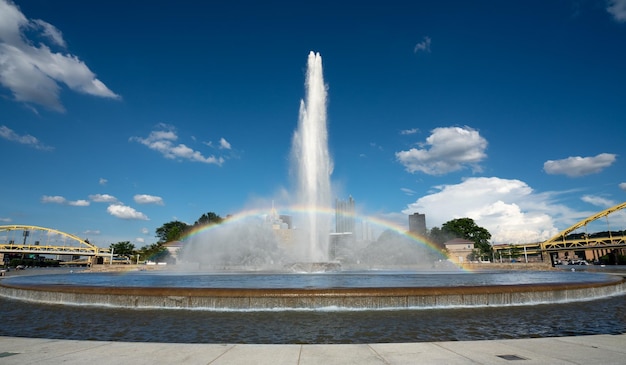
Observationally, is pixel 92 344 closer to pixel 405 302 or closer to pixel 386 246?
pixel 405 302

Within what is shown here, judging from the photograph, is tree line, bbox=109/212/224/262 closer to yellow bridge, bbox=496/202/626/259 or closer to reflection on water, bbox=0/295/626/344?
reflection on water, bbox=0/295/626/344

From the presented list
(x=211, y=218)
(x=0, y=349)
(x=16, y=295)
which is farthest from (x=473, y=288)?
(x=211, y=218)

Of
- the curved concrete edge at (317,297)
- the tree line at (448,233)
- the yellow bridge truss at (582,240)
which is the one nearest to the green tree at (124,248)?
the tree line at (448,233)

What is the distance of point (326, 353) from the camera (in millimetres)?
6566

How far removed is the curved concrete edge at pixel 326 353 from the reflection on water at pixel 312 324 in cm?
174

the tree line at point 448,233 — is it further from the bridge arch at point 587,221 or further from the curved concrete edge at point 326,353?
the curved concrete edge at point 326,353

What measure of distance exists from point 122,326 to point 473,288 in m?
12.2

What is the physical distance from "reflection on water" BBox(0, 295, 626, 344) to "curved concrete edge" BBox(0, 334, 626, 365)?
174 centimetres

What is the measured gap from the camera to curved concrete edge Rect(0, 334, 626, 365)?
600 centimetres

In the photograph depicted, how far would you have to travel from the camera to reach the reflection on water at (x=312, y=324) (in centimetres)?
909

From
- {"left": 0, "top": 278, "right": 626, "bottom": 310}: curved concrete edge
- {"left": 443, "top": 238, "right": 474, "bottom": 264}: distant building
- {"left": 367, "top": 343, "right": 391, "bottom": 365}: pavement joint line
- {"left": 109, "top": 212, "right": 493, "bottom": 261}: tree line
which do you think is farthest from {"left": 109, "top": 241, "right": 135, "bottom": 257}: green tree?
{"left": 367, "top": 343, "right": 391, "bottom": 365}: pavement joint line

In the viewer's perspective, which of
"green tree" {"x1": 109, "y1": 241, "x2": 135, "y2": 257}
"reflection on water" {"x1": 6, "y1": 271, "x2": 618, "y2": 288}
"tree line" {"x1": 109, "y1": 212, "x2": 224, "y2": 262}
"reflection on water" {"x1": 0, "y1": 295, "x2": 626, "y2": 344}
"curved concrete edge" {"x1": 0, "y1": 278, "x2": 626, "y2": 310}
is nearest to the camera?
"reflection on water" {"x1": 0, "y1": 295, "x2": 626, "y2": 344}

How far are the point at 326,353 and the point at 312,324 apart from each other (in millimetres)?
4226

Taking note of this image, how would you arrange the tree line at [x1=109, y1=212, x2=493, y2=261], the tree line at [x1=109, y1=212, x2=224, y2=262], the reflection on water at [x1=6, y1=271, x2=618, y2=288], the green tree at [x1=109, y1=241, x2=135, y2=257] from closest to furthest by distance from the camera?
the reflection on water at [x1=6, y1=271, x2=618, y2=288] → the tree line at [x1=109, y1=212, x2=224, y2=262] → the tree line at [x1=109, y1=212, x2=493, y2=261] → the green tree at [x1=109, y1=241, x2=135, y2=257]
